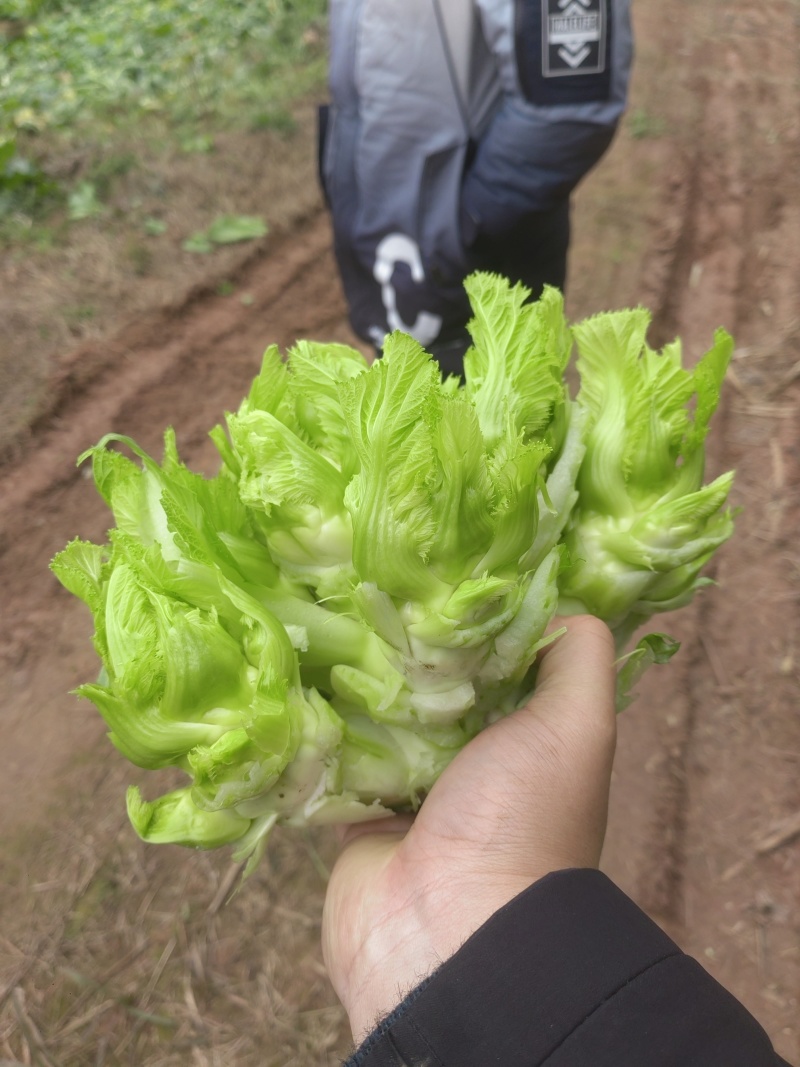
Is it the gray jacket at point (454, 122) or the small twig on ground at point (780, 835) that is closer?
the gray jacket at point (454, 122)

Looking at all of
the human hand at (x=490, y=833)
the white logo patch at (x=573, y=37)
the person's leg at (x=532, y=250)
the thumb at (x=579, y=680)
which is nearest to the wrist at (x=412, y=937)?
the human hand at (x=490, y=833)

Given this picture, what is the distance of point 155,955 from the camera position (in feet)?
10.7

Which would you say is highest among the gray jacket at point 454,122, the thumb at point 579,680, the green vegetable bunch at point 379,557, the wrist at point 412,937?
the gray jacket at point 454,122

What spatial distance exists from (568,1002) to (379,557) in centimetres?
87

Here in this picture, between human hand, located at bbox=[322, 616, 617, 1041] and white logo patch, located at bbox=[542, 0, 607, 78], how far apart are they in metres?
2.30

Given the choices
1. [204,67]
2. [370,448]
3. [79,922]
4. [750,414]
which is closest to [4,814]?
[79,922]

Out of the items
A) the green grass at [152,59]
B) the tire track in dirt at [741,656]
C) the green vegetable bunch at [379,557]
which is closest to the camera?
the green vegetable bunch at [379,557]

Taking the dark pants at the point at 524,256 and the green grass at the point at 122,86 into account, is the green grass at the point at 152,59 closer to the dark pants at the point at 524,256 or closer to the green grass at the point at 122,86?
the green grass at the point at 122,86

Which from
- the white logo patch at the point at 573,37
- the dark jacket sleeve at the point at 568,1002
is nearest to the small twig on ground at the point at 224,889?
the dark jacket sleeve at the point at 568,1002

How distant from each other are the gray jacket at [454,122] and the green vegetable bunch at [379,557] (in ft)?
5.20

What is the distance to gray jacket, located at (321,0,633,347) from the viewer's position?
3014 millimetres

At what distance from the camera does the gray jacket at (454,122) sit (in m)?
3.01

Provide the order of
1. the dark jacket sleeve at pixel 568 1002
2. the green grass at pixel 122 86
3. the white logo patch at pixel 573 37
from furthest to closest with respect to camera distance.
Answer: the green grass at pixel 122 86, the white logo patch at pixel 573 37, the dark jacket sleeve at pixel 568 1002

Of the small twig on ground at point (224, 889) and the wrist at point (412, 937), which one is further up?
the wrist at point (412, 937)
